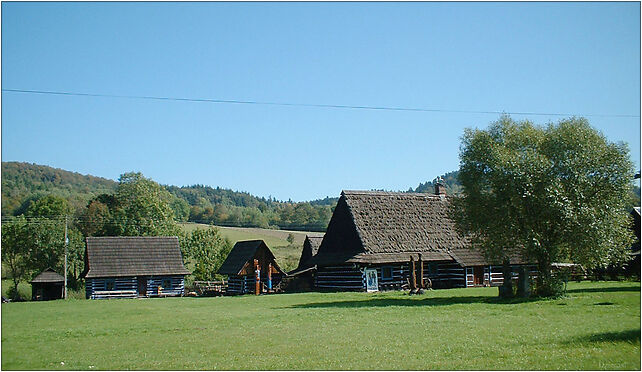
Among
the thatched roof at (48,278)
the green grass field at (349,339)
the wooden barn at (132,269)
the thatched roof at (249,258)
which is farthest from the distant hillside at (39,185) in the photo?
the green grass field at (349,339)

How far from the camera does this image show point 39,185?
106 m

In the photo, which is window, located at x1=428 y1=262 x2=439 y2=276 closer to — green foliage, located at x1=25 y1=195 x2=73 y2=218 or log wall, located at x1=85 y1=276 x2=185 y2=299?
log wall, located at x1=85 y1=276 x2=185 y2=299

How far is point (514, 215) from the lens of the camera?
31.0 meters

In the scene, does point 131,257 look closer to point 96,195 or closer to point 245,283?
point 245,283

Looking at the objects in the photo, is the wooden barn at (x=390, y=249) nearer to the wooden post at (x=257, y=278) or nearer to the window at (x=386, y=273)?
the window at (x=386, y=273)

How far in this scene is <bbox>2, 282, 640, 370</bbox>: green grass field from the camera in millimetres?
13617

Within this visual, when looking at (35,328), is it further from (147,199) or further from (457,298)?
(147,199)

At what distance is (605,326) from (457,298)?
14474 millimetres

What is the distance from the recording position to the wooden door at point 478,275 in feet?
152

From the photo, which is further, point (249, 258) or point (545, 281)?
point (249, 258)

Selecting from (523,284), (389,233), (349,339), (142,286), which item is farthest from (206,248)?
(349,339)

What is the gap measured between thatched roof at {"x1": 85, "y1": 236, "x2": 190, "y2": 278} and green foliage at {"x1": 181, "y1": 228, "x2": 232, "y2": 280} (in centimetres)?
1303

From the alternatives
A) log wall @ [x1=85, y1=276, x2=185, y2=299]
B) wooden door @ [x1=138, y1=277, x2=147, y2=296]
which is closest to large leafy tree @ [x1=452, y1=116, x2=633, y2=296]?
log wall @ [x1=85, y1=276, x2=185, y2=299]

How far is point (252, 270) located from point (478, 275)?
1853cm
